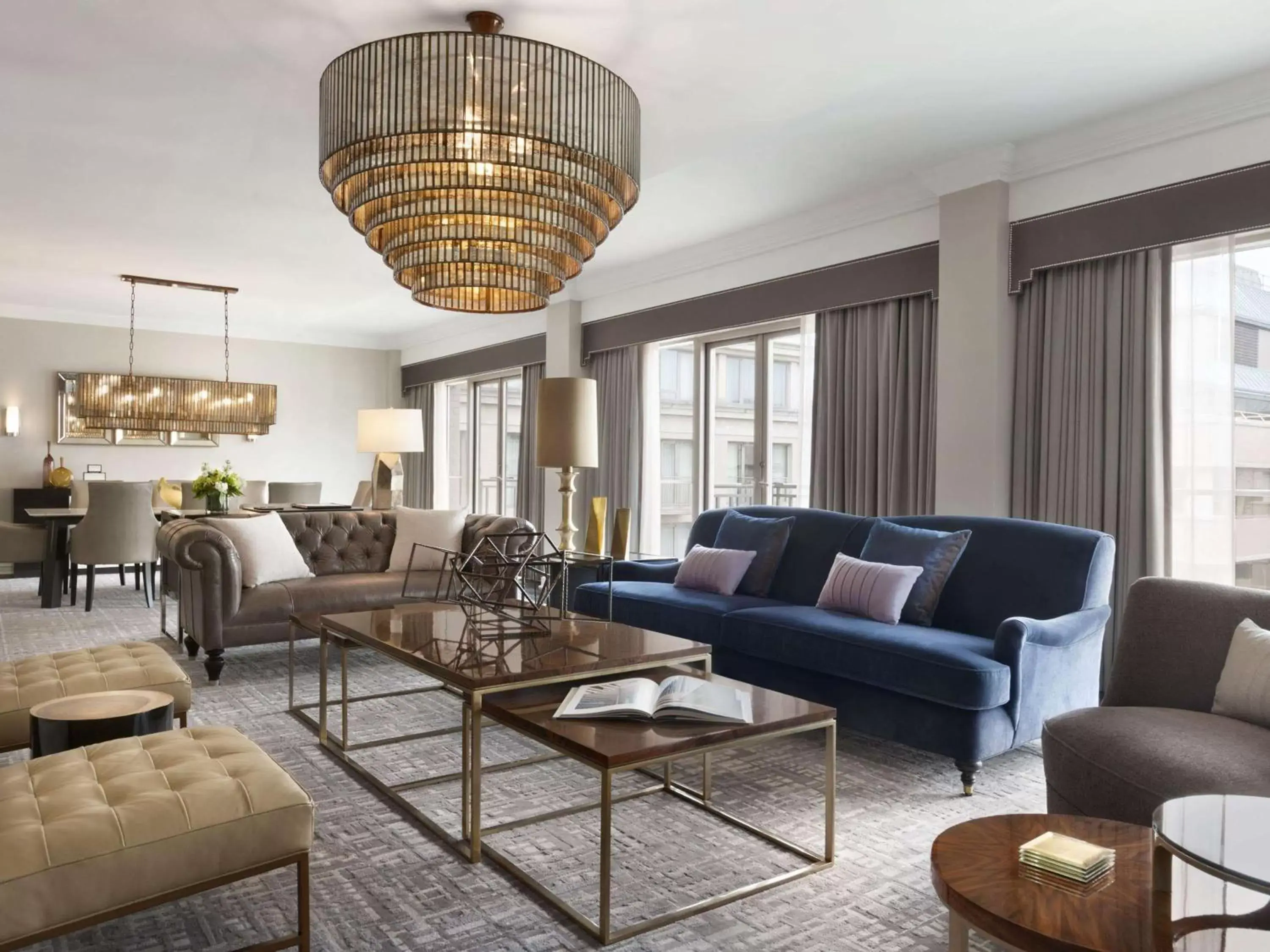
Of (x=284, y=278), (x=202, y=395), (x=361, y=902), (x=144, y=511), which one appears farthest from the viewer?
(x=202, y=395)

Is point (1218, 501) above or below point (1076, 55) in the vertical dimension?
below

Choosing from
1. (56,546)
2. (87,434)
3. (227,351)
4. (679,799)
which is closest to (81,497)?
(87,434)

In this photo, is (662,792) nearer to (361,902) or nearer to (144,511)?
(361,902)

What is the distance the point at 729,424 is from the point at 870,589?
301 centimetres

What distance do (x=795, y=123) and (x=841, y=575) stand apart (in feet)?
6.64

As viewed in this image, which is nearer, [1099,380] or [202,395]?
[1099,380]

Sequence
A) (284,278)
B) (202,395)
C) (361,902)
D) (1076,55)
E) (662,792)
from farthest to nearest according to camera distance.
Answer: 1. (202,395)
2. (284,278)
3. (1076,55)
4. (662,792)
5. (361,902)

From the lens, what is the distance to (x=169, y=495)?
26.9 feet

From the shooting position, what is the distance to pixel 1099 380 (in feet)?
13.6

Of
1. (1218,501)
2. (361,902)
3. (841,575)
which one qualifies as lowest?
(361,902)

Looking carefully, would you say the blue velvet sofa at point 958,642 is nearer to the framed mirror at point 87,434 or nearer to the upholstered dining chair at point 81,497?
the upholstered dining chair at point 81,497

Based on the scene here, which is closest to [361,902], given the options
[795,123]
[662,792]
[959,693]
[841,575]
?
[662,792]

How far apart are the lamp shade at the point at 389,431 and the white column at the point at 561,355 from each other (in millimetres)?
1604

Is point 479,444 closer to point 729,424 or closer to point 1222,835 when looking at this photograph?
point 729,424
